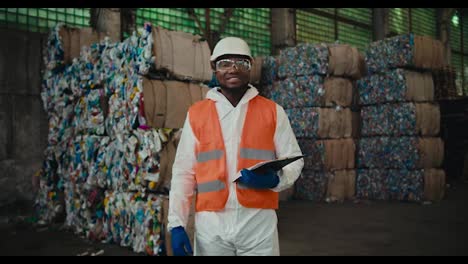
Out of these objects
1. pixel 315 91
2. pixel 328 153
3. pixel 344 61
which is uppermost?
pixel 344 61

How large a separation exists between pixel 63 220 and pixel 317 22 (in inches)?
393

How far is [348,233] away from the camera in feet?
21.1

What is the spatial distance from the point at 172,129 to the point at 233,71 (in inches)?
115

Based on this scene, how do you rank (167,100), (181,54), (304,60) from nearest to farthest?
(167,100)
(181,54)
(304,60)

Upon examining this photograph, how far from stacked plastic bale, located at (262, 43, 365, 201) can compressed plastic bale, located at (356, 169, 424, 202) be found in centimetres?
27

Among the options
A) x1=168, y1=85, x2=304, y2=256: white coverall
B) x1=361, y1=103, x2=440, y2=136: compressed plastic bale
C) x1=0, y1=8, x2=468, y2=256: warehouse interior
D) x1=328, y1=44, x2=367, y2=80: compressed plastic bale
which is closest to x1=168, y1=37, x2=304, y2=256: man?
x1=168, y1=85, x2=304, y2=256: white coverall

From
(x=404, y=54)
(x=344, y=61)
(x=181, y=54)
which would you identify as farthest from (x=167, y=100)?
(x=404, y=54)

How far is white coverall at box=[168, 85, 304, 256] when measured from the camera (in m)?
2.56

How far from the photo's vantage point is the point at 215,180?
258cm

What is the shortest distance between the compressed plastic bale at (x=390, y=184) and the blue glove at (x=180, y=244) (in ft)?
25.6

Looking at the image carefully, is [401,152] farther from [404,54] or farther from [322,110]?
[404,54]

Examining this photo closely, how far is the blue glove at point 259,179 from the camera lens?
8.07 feet

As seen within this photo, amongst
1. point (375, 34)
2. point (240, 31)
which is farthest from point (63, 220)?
point (375, 34)

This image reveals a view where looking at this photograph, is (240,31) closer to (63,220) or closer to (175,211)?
(63,220)
